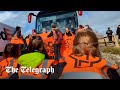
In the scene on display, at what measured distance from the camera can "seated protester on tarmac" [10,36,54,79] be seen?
7348 millimetres

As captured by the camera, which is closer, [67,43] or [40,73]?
[40,73]

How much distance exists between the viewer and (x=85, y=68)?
724 cm

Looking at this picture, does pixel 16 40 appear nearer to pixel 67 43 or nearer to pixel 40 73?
pixel 40 73

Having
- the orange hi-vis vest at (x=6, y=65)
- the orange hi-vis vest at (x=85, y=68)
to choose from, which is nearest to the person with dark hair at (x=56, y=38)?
the orange hi-vis vest at (x=85, y=68)

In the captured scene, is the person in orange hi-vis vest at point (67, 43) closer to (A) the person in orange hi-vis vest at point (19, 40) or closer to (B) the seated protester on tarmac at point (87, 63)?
(B) the seated protester on tarmac at point (87, 63)

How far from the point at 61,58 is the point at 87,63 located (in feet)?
1.89

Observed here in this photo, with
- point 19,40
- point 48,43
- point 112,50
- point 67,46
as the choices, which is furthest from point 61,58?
point 112,50
